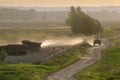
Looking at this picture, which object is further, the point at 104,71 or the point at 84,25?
the point at 84,25

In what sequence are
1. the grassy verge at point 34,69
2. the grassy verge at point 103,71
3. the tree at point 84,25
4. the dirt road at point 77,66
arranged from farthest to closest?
the tree at point 84,25, the dirt road at point 77,66, the grassy verge at point 103,71, the grassy verge at point 34,69

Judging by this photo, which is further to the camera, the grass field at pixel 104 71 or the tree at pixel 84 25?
the tree at pixel 84 25

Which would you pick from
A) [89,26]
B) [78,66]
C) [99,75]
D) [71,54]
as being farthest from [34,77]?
[89,26]

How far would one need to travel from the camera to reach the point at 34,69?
205 feet

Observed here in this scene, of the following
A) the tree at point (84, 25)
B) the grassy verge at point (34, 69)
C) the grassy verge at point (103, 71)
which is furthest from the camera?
the tree at point (84, 25)

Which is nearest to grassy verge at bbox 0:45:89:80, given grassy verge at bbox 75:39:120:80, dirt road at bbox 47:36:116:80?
dirt road at bbox 47:36:116:80

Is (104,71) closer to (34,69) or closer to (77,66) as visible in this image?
(77,66)

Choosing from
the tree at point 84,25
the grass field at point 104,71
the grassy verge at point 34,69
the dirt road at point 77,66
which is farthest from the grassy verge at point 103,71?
the tree at point 84,25

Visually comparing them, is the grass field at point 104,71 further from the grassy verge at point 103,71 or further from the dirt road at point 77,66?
the dirt road at point 77,66

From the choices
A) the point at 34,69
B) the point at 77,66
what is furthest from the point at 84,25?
the point at 34,69

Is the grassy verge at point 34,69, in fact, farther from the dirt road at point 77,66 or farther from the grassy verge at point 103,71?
the grassy verge at point 103,71

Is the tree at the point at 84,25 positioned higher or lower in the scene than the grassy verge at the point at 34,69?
higher

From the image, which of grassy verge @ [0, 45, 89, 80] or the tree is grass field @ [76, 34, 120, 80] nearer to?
grassy verge @ [0, 45, 89, 80]

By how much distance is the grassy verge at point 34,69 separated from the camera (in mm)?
54000
